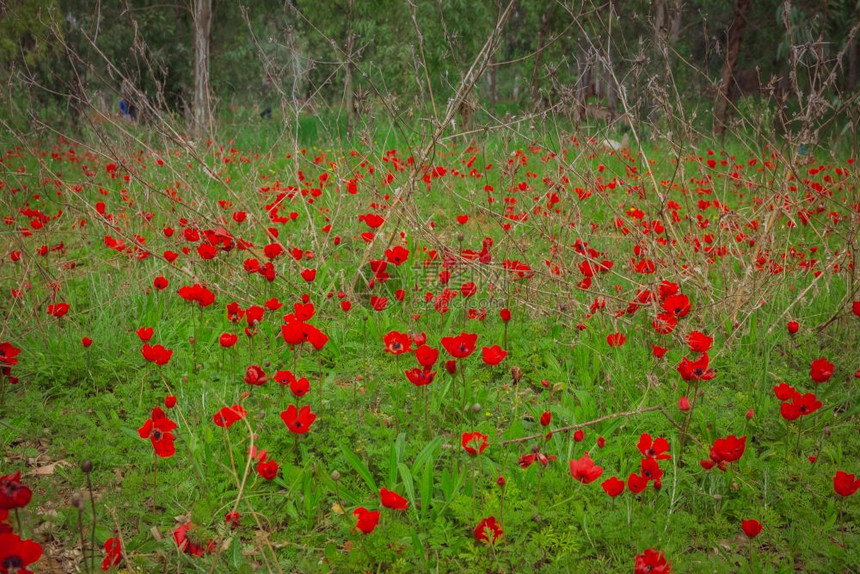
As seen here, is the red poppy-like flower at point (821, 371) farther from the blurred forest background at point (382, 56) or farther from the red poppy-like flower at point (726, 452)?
the blurred forest background at point (382, 56)

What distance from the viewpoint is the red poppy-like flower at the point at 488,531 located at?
167 cm

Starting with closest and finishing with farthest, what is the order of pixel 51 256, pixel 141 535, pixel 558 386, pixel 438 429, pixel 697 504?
pixel 141 535 < pixel 697 504 < pixel 438 429 < pixel 558 386 < pixel 51 256

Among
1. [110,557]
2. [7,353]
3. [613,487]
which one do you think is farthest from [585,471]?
[7,353]

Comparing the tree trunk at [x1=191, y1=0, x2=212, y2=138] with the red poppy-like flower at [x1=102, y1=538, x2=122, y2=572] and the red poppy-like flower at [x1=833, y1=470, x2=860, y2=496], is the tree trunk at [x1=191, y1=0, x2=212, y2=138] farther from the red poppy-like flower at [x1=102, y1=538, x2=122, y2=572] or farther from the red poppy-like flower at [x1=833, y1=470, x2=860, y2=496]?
the red poppy-like flower at [x1=833, y1=470, x2=860, y2=496]

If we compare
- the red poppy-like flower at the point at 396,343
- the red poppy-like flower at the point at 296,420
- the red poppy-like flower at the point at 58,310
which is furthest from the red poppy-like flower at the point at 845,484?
the red poppy-like flower at the point at 58,310

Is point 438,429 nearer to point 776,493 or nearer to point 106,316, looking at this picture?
point 776,493

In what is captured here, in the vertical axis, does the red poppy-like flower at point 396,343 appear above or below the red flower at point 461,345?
below

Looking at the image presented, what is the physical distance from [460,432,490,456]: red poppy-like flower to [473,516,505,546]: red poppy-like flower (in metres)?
0.19

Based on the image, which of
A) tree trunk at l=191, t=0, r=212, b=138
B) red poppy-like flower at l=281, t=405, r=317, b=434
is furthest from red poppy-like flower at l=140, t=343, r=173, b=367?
tree trunk at l=191, t=0, r=212, b=138

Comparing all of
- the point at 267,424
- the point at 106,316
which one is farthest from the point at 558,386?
the point at 106,316

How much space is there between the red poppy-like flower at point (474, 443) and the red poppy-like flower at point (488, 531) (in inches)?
7.5

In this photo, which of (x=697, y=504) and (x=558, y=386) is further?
(x=558, y=386)

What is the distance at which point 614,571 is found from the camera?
5.59 ft

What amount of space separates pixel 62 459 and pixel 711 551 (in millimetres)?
2174
